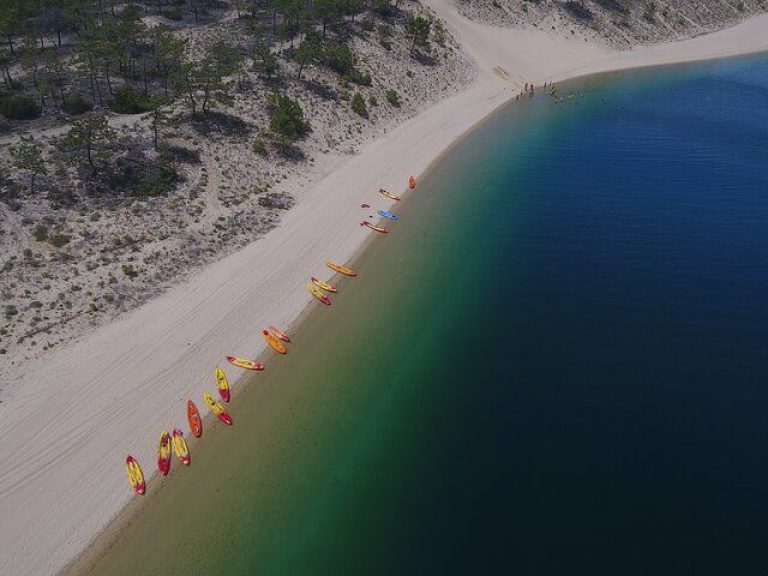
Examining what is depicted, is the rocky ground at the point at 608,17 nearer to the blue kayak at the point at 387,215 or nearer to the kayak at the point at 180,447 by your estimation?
the blue kayak at the point at 387,215

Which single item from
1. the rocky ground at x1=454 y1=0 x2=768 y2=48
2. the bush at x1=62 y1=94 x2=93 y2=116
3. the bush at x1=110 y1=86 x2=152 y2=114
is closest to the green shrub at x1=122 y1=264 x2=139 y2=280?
the bush at x1=110 y1=86 x2=152 y2=114

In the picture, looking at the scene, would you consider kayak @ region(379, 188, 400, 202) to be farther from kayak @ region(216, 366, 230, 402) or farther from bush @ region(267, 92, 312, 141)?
kayak @ region(216, 366, 230, 402)

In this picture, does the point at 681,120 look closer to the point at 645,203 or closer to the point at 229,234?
the point at 645,203

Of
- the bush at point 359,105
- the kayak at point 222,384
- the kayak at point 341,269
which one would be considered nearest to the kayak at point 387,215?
the kayak at point 341,269

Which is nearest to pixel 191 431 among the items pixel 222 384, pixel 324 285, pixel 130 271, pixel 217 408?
pixel 217 408

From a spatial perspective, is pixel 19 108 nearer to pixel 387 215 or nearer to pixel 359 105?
pixel 387 215
